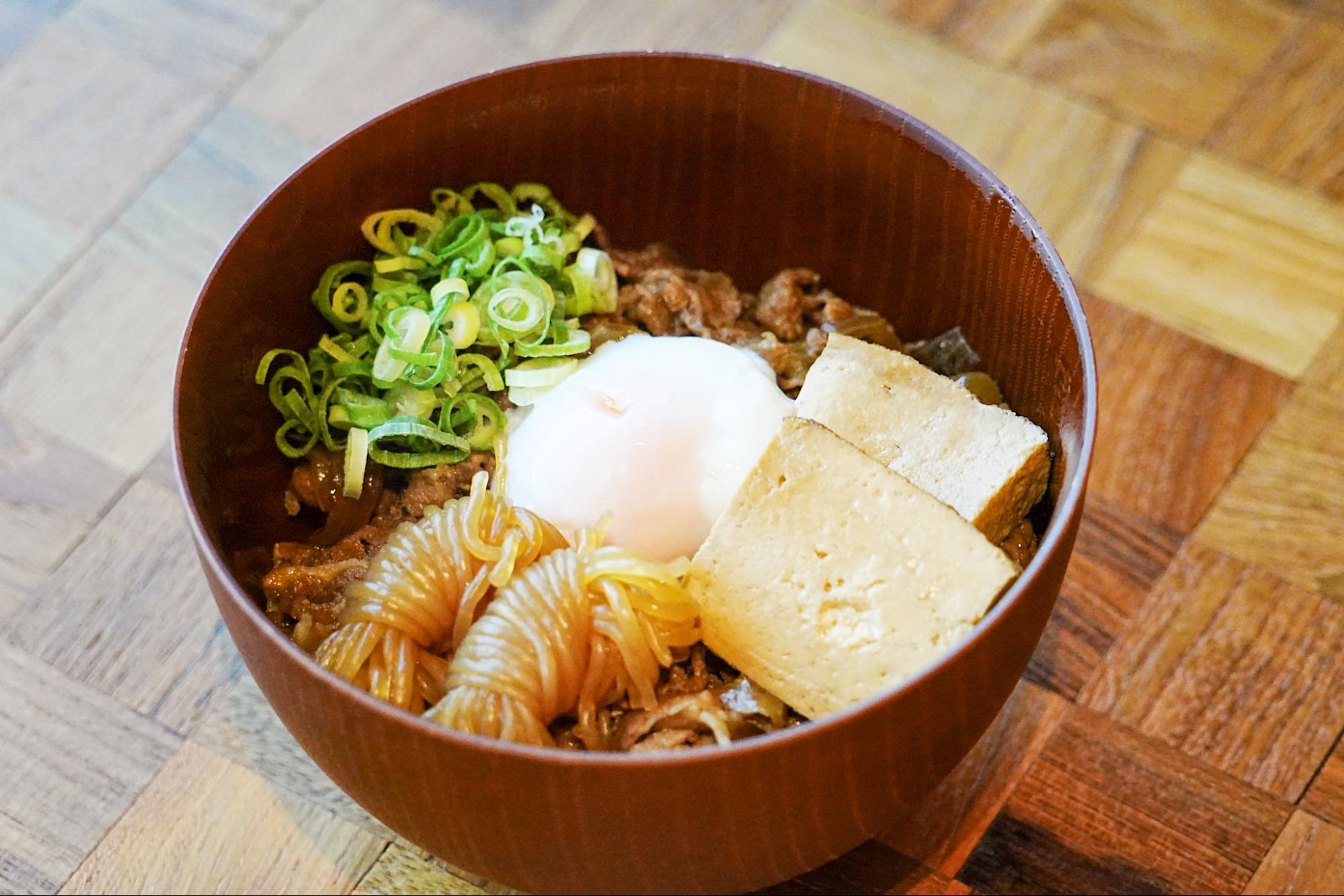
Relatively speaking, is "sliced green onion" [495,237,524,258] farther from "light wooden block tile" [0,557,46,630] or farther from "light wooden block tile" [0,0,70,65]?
"light wooden block tile" [0,0,70,65]

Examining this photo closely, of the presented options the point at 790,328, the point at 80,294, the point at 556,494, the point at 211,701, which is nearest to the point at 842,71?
the point at 790,328

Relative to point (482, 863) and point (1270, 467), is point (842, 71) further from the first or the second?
point (482, 863)

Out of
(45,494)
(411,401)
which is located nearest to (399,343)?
(411,401)

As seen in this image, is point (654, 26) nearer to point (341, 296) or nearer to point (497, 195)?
point (497, 195)

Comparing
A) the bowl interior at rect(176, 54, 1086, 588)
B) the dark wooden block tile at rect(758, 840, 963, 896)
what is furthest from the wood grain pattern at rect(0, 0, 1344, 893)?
the bowl interior at rect(176, 54, 1086, 588)

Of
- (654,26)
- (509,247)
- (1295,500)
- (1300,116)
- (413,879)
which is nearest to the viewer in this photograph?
(413,879)

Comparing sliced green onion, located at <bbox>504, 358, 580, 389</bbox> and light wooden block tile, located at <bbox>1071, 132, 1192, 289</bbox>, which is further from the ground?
light wooden block tile, located at <bbox>1071, 132, 1192, 289</bbox>
